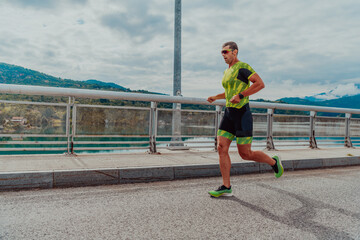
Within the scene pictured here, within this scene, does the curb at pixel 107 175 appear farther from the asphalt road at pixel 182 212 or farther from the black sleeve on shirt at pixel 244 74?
the black sleeve on shirt at pixel 244 74

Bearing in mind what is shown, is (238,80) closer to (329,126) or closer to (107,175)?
(107,175)

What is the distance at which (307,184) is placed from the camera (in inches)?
210

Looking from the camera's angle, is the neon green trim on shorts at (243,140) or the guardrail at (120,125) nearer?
the neon green trim on shorts at (243,140)

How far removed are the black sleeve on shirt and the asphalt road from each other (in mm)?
1561

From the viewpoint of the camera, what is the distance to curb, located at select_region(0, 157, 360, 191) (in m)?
4.47

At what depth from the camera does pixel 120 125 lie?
717cm

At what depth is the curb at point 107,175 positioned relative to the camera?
14.7 ft

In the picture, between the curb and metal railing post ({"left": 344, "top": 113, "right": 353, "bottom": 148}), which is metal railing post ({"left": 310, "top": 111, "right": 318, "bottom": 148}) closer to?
metal railing post ({"left": 344, "top": 113, "right": 353, "bottom": 148})

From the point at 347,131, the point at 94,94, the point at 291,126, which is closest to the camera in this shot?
the point at 94,94

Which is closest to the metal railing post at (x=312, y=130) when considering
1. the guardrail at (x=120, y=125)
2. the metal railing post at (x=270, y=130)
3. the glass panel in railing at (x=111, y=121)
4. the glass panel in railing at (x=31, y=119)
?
the guardrail at (x=120, y=125)

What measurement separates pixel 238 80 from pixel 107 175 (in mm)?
2461

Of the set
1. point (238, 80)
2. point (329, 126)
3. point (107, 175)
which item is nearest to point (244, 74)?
point (238, 80)

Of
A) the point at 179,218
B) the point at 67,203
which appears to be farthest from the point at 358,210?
the point at 67,203

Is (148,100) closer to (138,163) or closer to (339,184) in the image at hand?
(138,163)
